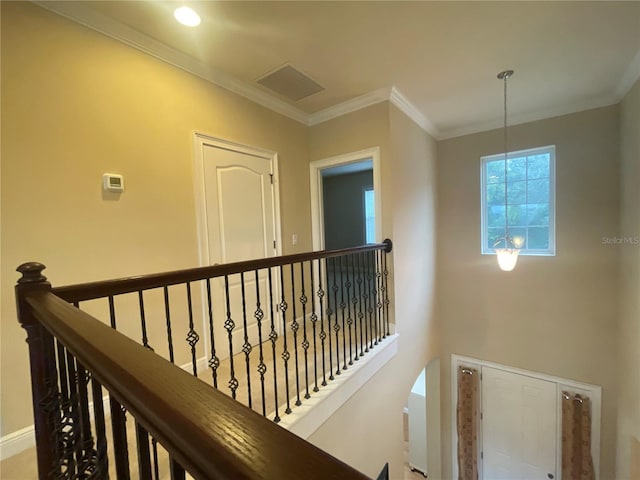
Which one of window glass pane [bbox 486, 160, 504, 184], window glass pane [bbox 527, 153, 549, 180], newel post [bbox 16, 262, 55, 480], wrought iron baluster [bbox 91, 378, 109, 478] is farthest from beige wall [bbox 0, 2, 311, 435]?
window glass pane [bbox 527, 153, 549, 180]

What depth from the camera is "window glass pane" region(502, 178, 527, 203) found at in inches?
145

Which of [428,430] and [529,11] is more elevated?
[529,11]

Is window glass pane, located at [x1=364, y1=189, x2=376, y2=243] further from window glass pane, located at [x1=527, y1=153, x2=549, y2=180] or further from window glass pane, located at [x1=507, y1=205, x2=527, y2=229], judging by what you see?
window glass pane, located at [x1=527, y1=153, x2=549, y2=180]

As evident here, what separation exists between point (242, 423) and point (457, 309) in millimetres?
4448

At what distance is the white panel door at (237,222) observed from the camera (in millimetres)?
2445

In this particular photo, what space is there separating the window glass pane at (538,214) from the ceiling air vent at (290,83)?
10.3 feet

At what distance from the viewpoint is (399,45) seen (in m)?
2.13

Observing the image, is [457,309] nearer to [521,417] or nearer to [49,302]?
[521,417]

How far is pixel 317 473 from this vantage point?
1.02ft

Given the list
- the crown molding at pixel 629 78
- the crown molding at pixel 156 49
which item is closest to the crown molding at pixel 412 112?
the crown molding at pixel 156 49

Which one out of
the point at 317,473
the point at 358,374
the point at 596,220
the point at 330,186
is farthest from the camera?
the point at 330,186

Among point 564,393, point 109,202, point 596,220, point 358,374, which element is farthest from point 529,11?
point 564,393

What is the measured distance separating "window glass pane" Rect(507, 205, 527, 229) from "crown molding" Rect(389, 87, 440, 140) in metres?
1.46

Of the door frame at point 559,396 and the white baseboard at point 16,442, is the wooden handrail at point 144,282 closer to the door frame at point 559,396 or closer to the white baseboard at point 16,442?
the white baseboard at point 16,442
